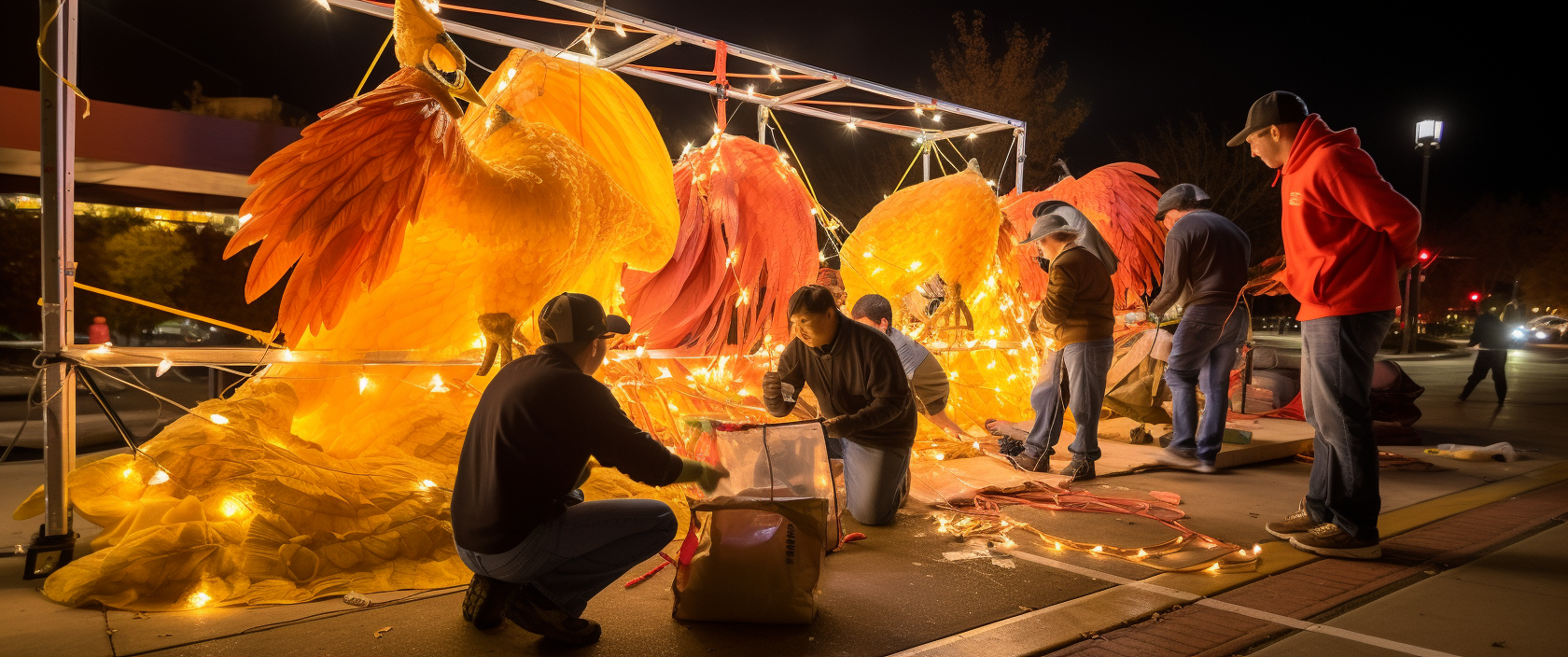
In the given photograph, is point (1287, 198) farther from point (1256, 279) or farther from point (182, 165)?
point (182, 165)

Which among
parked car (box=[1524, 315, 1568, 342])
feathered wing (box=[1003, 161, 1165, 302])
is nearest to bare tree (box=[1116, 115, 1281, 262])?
feathered wing (box=[1003, 161, 1165, 302])

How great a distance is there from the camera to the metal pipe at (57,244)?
3217 mm

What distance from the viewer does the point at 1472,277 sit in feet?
130

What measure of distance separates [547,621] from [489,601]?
224 mm

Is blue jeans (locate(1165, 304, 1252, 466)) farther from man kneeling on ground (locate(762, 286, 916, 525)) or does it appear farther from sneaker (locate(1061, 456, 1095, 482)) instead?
man kneeling on ground (locate(762, 286, 916, 525))

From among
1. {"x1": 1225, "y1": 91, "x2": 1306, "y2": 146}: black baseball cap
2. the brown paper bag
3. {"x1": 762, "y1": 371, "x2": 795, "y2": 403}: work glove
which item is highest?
{"x1": 1225, "y1": 91, "x2": 1306, "y2": 146}: black baseball cap

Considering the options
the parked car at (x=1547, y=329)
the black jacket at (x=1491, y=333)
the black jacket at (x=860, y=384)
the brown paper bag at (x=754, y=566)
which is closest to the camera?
the brown paper bag at (x=754, y=566)

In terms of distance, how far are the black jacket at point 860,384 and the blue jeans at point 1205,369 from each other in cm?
220

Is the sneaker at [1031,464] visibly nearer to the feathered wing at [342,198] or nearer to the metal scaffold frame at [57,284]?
the feathered wing at [342,198]

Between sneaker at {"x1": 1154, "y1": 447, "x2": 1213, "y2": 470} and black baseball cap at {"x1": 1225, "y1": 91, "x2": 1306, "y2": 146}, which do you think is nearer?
black baseball cap at {"x1": 1225, "y1": 91, "x2": 1306, "y2": 146}

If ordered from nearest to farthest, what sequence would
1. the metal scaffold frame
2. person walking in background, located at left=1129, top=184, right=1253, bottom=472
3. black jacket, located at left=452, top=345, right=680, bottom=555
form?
black jacket, located at left=452, top=345, right=680, bottom=555 < the metal scaffold frame < person walking in background, located at left=1129, top=184, right=1253, bottom=472

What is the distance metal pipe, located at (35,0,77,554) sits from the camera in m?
3.22

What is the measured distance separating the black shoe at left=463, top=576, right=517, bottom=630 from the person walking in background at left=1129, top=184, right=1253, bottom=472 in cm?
430

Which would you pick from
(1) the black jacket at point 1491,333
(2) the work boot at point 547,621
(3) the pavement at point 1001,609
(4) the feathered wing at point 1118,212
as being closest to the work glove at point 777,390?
(3) the pavement at point 1001,609
